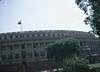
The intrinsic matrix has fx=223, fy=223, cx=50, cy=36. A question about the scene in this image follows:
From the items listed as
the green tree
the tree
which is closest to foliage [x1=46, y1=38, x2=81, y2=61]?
the green tree

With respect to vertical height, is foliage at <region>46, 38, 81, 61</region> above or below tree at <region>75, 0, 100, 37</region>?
below

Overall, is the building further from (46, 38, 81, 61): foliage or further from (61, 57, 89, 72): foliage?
(61, 57, 89, 72): foliage

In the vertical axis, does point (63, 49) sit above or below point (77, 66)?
below

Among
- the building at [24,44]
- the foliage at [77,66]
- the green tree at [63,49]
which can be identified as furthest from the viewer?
the building at [24,44]

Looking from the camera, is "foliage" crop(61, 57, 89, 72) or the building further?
the building

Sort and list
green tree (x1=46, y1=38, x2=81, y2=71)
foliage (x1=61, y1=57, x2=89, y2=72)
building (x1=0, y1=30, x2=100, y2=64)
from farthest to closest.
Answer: building (x1=0, y1=30, x2=100, y2=64) → green tree (x1=46, y1=38, x2=81, y2=71) → foliage (x1=61, y1=57, x2=89, y2=72)

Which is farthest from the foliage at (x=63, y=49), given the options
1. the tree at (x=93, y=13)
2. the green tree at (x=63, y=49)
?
the tree at (x=93, y=13)

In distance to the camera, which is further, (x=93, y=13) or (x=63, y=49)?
(x=63, y=49)

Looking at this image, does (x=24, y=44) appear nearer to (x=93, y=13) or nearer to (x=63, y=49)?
(x=63, y=49)

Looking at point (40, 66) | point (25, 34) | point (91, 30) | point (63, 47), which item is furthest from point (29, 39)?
point (91, 30)

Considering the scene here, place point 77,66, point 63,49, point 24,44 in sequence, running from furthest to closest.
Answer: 1. point 24,44
2. point 63,49
3. point 77,66

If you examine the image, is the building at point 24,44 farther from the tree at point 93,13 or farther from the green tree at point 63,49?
the tree at point 93,13

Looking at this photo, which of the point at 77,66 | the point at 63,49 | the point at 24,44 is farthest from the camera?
the point at 24,44

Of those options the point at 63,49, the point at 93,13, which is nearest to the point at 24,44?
the point at 63,49
